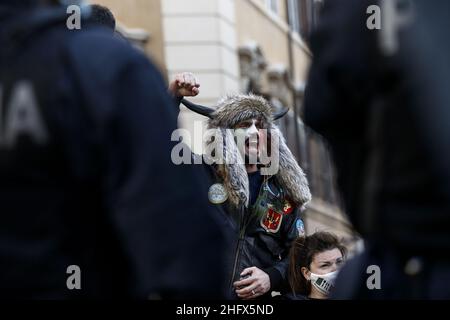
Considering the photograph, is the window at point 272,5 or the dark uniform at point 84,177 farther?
the window at point 272,5

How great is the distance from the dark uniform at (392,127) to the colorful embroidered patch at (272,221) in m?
3.09

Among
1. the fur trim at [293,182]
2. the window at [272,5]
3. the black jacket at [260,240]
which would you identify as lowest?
the black jacket at [260,240]

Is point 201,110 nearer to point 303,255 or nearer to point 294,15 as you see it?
point 303,255

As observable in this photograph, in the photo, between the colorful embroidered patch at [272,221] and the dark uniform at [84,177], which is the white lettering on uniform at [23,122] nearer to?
the dark uniform at [84,177]

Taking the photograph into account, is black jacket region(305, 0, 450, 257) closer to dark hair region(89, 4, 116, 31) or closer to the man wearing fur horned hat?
dark hair region(89, 4, 116, 31)

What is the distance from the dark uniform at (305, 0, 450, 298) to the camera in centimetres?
276

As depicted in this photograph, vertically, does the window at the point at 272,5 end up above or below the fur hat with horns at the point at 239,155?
above

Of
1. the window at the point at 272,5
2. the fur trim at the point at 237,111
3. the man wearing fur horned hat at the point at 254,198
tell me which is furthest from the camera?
the window at the point at 272,5

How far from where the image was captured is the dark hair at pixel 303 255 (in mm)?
6266

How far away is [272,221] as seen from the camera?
6.25 m

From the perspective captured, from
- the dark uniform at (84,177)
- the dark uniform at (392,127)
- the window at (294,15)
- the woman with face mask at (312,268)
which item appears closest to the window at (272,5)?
the window at (294,15)

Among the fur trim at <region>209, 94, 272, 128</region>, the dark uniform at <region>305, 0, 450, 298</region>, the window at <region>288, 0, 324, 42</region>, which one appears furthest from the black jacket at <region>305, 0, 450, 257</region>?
the window at <region>288, 0, 324, 42</region>

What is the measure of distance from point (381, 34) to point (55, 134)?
674 millimetres

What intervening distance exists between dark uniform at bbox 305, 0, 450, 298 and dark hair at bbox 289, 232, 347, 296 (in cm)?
312
